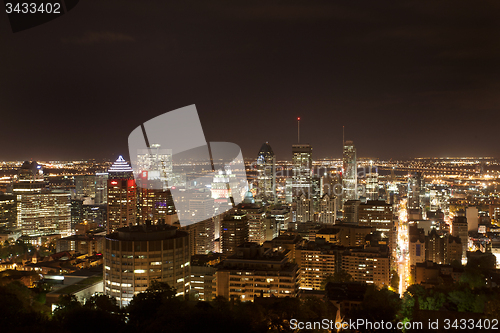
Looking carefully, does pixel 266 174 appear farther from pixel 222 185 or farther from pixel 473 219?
pixel 473 219

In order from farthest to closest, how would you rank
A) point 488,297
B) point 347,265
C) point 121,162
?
point 121,162 → point 347,265 → point 488,297

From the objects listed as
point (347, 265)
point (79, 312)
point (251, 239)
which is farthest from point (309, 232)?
point (79, 312)

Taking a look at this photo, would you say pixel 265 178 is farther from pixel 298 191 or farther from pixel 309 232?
pixel 309 232

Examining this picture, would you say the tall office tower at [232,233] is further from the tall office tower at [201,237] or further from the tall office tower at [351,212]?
the tall office tower at [351,212]

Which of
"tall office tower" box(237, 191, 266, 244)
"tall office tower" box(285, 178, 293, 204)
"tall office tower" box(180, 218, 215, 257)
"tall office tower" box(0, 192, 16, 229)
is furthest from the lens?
"tall office tower" box(285, 178, 293, 204)

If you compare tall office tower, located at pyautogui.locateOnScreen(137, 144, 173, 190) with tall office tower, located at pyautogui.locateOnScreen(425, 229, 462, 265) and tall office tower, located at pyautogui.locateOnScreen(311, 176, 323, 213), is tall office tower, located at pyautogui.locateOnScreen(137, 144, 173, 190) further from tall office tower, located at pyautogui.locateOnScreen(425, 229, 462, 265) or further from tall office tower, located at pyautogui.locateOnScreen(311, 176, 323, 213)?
tall office tower, located at pyautogui.locateOnScreen(311, 176, 323, 213)
